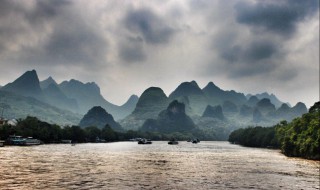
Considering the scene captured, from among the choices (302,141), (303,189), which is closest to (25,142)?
(302,141)

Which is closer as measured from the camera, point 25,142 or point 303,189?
point 303,189

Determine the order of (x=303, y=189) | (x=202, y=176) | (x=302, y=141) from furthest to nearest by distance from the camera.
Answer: (x=302, y=141)
(x=202, y=176)
(x=303, y=189)

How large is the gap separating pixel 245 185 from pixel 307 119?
9332 centimetres

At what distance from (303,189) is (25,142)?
148 m

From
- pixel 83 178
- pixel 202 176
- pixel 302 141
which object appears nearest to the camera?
pixel 83 178

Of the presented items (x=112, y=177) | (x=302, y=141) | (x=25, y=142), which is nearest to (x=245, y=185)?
(x=112, y=177)

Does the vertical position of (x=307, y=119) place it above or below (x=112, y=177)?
above

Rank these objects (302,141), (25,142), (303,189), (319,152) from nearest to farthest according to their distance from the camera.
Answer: (303,189), (319,152), (302,141), (25,142)

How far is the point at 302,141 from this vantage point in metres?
123

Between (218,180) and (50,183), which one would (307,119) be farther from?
(50,183)

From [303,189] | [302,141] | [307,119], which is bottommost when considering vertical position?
[303,189]

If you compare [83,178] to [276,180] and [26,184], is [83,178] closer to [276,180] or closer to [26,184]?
[26,184]

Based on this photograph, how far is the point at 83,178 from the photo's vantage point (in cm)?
5516

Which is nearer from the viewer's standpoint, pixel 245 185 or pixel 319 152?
pixel 245 185
